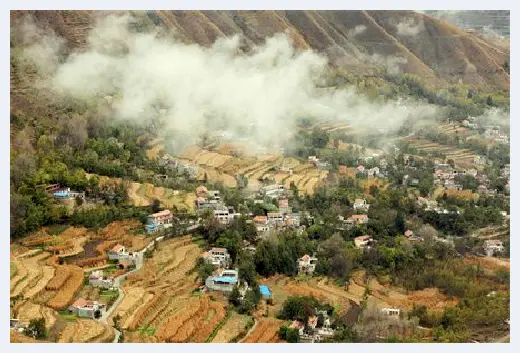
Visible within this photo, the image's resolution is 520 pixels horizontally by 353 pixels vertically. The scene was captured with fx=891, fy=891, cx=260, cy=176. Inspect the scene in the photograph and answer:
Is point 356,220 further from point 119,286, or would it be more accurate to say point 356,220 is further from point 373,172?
point 119,286

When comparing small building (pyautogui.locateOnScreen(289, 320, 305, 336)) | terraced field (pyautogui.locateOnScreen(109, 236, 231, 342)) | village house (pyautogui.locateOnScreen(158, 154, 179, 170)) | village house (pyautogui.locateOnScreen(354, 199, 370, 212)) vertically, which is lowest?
small building (pyautogui.locateOnScreen(289, 320, 305, 336))

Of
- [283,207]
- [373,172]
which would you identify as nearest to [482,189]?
[373,172]

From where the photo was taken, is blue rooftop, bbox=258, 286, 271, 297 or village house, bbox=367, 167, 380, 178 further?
village house, bbox=367, 167, 380, 178

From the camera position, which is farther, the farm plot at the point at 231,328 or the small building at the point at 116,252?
the small building at the point at 116,252

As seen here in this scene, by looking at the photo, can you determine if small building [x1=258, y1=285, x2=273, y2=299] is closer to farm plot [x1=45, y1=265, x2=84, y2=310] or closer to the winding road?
the winding road

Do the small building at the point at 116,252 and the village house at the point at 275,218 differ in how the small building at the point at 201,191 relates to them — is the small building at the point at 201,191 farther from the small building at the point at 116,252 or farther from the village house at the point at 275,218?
the small building at the point at 116,252

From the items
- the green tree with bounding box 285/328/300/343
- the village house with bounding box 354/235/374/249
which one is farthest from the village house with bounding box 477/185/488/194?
the green tree with bounding box 285/328/300/343

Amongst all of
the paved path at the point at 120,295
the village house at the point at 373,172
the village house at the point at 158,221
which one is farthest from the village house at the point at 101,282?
the village house at the point at 373,172
